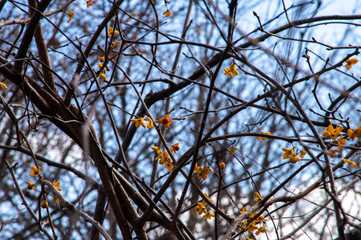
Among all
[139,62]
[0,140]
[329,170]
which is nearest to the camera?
[329,170]

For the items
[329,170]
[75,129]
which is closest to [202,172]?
[75,129]

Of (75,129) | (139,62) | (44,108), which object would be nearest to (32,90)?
(44,108)

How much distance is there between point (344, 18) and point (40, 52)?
1.43 metres

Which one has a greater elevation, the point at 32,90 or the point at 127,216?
the point at 32,90

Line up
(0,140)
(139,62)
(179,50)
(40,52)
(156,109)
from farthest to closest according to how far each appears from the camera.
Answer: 1. (139,62)
2. (156,109)
3. (0,140)
4. (179,50)
5. (40,52)

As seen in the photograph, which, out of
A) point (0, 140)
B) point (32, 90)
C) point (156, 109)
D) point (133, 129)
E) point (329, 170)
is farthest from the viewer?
point (156, 109)

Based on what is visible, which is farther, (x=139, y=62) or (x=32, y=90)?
(x=139, y=62)

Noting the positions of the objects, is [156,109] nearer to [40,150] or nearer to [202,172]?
[40,150]

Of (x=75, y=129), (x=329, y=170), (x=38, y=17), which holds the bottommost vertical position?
(x=329, y=170)

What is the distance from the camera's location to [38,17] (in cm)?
152

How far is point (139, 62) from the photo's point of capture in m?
6.72

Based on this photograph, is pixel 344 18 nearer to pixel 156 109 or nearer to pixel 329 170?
pixel 329 170

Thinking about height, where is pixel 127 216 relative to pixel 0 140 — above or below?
below

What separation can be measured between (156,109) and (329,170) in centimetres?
483
